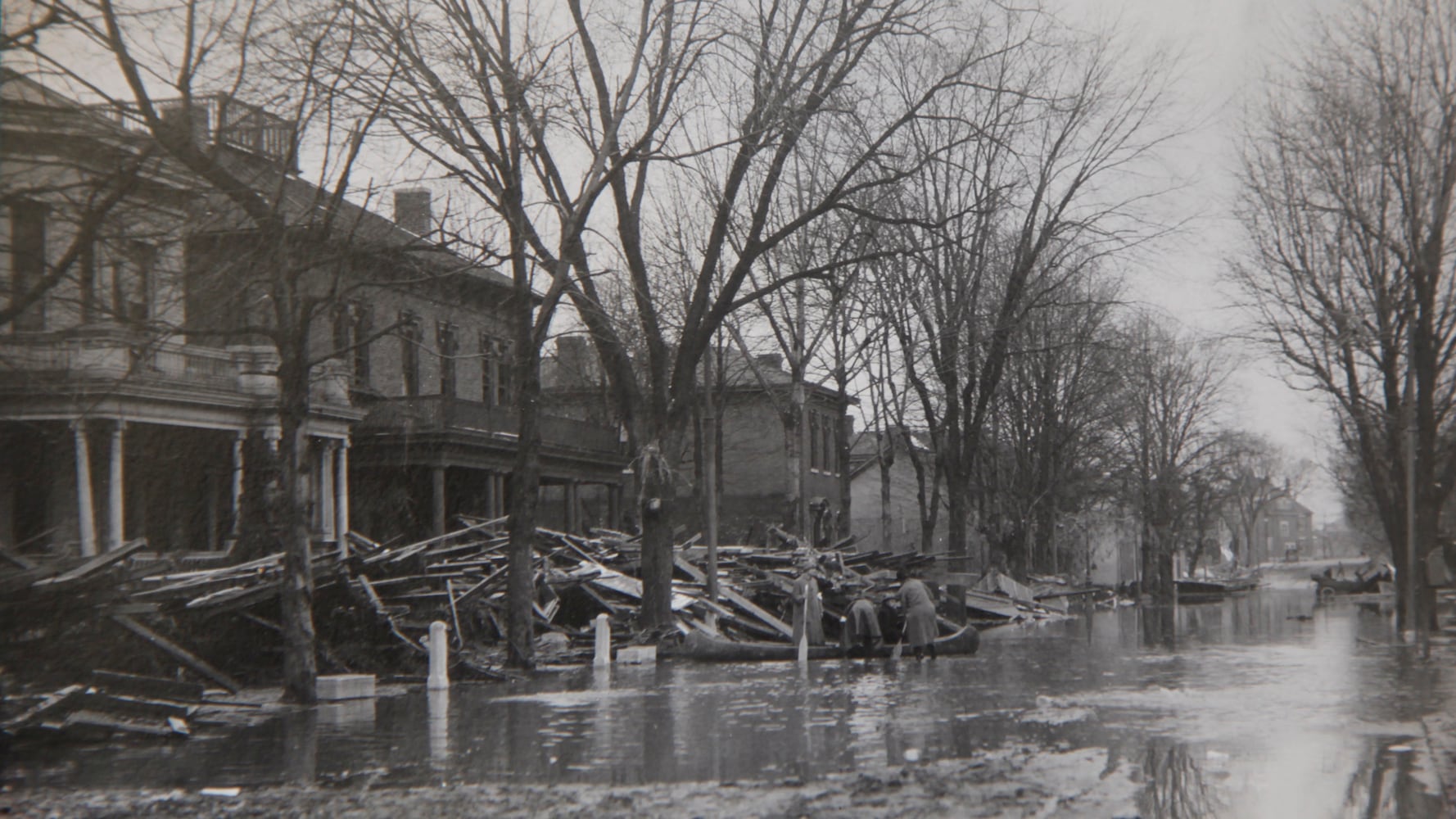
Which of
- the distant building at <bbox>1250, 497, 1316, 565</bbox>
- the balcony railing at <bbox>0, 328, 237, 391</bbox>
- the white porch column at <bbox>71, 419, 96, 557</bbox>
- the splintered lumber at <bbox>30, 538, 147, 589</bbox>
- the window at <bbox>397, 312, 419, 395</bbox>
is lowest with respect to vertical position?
the distant building at <bbox>1250, 497, 1316, 565</bbox>

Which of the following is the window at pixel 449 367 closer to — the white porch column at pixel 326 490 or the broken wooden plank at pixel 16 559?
the white porch column at pixel 326 490

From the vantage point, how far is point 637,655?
2178 centimetres

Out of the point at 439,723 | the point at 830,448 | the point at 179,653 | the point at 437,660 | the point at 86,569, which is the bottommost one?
the point at 439,723

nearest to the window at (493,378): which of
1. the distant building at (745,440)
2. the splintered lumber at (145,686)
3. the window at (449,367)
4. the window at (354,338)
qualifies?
the window at (449,367)

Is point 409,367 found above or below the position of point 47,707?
above

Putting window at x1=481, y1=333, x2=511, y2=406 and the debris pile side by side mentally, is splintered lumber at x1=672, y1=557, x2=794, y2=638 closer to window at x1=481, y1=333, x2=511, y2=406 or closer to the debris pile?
the debris pile

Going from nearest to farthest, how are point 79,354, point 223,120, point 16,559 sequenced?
1. point 223,120
2. point 79,354
3. point 16,559

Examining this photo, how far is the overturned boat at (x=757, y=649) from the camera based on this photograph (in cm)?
2230

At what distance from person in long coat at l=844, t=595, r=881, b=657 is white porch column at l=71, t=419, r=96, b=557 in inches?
479

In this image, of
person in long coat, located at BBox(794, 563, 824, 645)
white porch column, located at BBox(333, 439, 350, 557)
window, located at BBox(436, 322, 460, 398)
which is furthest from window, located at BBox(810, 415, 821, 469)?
person in long coat, located at BBox(794, 563, 824, 645)

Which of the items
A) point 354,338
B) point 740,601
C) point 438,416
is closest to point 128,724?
point 740,601

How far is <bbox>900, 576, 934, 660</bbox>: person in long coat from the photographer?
21719 millimetres

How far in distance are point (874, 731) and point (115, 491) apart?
1618cm

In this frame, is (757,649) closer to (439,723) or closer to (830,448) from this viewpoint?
(439,723)
